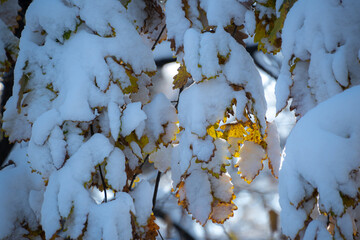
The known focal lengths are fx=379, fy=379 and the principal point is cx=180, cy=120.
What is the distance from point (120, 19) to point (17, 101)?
0.37m

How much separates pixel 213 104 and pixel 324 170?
342mm

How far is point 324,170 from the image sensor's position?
78 cm

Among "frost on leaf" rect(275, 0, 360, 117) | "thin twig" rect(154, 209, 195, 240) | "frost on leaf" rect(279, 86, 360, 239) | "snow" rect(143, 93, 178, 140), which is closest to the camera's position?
"frost on leaf" rect(279, 86, 360, 239)

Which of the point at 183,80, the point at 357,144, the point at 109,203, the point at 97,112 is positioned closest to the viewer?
the point at 357,144

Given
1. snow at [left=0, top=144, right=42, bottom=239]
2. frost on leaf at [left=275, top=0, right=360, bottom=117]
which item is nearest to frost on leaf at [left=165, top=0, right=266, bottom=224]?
frost on leaf at [left=275, top=0, right=360, bottom=117]

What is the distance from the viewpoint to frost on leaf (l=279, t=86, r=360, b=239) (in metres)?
0.76

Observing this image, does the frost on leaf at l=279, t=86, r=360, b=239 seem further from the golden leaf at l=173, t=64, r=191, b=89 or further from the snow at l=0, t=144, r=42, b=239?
the snow at l=0, t=144, r=42, b=239

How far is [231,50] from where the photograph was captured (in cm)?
104

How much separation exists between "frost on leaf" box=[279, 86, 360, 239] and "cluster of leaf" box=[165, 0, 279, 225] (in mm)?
208

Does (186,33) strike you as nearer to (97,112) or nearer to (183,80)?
(183,80)

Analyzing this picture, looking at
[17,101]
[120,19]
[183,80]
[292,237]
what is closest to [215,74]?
[183,80]

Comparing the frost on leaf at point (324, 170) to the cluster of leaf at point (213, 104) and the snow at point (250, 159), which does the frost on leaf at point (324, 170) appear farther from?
the snow at point (250, 159)

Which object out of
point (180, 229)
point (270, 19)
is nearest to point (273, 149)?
point (270, 19)

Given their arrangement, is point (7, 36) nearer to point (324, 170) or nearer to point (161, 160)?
point (161, 160)
